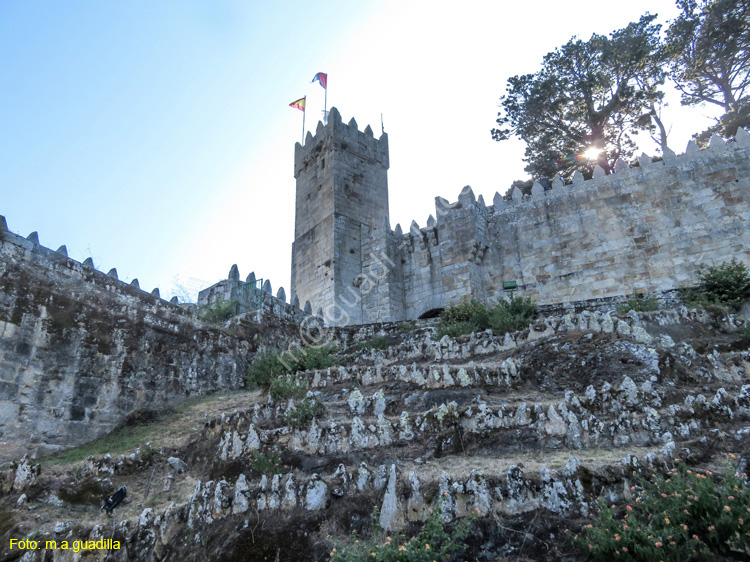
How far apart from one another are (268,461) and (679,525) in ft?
16.8

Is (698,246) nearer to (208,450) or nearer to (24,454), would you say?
(208,450)

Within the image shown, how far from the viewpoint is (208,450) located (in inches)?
351

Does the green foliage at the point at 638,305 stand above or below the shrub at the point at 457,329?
above

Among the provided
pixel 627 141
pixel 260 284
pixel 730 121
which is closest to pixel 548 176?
pixel 627 141

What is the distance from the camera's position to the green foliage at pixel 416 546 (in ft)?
16.3

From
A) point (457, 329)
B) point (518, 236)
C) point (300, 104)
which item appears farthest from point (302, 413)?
point (300, 104)

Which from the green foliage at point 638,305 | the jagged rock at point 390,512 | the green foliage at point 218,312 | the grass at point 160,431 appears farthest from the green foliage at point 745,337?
the green foliage at point 218,312

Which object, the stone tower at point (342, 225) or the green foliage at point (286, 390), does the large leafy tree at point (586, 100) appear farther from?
the green foliage at point (286, 390)

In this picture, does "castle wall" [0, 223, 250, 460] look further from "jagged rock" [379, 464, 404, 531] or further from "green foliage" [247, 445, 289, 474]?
"jagged rock" [379, 464, 404, 531]

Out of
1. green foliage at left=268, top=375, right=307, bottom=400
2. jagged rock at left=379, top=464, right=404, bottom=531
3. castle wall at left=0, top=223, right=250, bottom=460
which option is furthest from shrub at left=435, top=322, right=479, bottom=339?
jagged rock at left=379, top=464, right=404, bottom=531

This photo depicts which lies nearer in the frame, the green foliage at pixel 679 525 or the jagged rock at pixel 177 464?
the green foliage at pixel 679 525

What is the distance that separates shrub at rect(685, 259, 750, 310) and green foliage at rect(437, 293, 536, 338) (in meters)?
3.68

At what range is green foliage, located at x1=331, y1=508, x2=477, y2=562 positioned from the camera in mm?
4973

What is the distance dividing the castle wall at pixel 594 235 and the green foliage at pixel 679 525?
1289 cm
